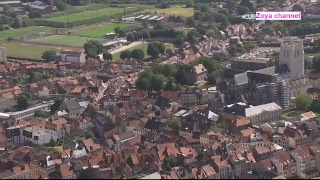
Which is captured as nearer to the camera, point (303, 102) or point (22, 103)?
point (303, 102)

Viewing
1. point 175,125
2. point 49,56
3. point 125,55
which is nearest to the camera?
point 175,125

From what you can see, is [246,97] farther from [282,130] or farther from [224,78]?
[282,130]

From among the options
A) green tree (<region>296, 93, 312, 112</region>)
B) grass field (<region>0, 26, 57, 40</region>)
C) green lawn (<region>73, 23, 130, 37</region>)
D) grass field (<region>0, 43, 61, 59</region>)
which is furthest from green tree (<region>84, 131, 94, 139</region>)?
grass field (<region>0, 26, 57, 40</region>)

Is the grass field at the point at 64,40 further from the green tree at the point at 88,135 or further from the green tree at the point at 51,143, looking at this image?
the green tree at the point at 51,143

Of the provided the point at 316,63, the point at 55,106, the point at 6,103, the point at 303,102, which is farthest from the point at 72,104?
the point at 316,63

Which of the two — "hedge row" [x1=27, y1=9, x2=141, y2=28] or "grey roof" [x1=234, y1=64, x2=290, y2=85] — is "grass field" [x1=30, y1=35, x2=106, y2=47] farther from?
"grey roof" [x1=234, y1=64, x2=290, y2=85]

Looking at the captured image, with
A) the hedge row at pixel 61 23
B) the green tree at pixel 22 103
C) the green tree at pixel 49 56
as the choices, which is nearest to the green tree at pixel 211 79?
the green tree at pixel 22 103

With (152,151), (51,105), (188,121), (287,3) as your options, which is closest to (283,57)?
(188,121)

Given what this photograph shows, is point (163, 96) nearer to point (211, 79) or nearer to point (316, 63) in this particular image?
point (211, 79)
